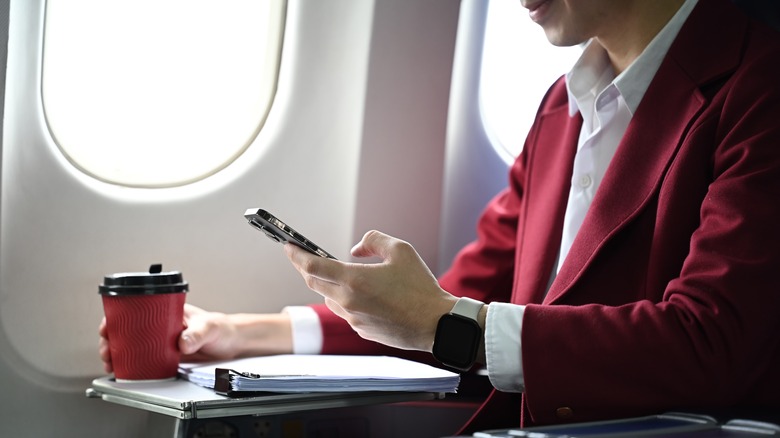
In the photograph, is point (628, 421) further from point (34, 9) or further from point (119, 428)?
point (34, 9)

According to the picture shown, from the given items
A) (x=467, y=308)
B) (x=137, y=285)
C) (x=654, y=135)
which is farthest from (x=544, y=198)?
(x=137, y=285)

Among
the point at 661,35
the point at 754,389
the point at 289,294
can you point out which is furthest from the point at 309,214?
the point at 754,389

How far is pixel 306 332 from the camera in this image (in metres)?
1.66

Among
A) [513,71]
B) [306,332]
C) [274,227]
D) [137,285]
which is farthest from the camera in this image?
[513,71]

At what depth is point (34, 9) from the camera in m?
1.53

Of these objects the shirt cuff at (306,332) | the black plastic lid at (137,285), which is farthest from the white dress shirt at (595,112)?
the black plastic lid at (137,285)

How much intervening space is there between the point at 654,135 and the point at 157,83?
935 millimetres

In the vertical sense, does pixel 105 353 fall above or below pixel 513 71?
below

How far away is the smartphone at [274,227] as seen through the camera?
3.77 feet

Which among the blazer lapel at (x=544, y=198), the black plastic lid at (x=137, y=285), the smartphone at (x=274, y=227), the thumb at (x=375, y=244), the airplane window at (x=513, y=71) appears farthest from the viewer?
the airplane window at (x=513, y=71)

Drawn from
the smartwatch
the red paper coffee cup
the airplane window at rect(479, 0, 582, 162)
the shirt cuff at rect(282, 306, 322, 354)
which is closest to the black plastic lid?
the red paper coffee cup

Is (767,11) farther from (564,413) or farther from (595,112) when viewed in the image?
(564,413)

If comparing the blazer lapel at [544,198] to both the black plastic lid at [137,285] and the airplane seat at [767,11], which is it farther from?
the black plastic lid at [137,285]

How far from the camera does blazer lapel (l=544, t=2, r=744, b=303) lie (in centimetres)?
133
